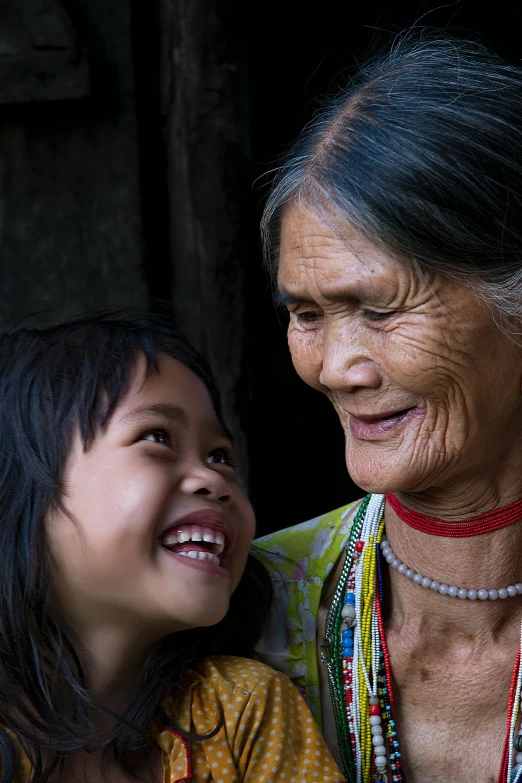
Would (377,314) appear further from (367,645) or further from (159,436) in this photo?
(367,645)

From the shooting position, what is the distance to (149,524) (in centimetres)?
188

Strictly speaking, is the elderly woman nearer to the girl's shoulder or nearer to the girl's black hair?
the girl's shoulder

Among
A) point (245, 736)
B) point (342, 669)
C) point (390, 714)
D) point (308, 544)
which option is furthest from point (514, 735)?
point (308, 544)

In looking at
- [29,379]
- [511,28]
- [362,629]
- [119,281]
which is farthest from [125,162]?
[511,28]

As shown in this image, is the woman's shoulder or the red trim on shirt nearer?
the red trim on shirt

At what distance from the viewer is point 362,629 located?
2.13 metres

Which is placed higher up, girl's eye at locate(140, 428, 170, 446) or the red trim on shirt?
girl's eye at locate(140, 428, 170, 446)

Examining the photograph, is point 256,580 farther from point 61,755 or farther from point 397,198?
point 397,198

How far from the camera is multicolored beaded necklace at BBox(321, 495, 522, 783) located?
6.57ft

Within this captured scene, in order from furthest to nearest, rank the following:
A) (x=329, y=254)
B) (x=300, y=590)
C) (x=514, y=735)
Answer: (x=300, y=590)
(x=514, y=735)
(x=329, y=254)

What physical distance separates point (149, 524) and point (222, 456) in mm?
315

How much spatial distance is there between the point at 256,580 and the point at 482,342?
2.56 ft

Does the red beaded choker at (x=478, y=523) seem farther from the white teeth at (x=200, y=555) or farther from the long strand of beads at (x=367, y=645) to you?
the white teeth at (x=200, y=555)

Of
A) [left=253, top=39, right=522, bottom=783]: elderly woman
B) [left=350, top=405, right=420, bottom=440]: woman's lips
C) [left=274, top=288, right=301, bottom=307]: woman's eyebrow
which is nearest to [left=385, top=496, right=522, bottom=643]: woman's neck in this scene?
[left=253, top=39, right=522, bottom=783]: elderly woman
